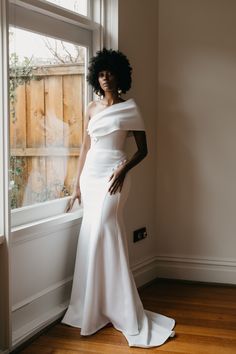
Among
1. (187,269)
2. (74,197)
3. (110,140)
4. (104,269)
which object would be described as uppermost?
(110,140)

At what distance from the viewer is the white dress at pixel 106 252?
3047 mm

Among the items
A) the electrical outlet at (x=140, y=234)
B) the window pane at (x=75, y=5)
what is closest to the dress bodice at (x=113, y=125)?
the window pane at (x=75, y=5)

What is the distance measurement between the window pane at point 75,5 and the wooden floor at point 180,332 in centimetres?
193

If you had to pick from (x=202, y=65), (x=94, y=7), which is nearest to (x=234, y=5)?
(x=202, y=65)

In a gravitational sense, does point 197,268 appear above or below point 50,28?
below

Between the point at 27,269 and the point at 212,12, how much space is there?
2315 millimetres

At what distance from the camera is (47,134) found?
3.20 m

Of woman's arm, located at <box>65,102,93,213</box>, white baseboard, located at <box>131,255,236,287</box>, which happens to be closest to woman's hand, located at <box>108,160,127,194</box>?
woman's arm, located at <box>65,102,93,213</box>

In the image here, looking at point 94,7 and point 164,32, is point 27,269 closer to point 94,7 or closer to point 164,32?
point 94,7

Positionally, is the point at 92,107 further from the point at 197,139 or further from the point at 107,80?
the point at 197,139

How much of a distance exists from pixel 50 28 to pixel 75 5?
0.34 metres

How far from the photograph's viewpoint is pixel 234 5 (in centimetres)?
388

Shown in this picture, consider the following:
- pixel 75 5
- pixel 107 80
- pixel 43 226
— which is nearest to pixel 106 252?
pixel 43 226

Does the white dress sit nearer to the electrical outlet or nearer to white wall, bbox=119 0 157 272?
white wall, bbox=119 0 157 272
